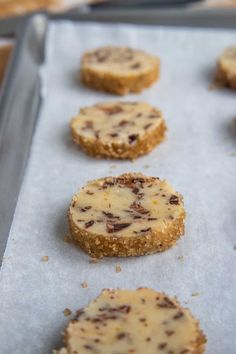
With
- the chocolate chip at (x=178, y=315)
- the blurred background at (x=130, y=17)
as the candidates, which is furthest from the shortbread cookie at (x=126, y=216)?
the blurred background at (x=130, y=17)

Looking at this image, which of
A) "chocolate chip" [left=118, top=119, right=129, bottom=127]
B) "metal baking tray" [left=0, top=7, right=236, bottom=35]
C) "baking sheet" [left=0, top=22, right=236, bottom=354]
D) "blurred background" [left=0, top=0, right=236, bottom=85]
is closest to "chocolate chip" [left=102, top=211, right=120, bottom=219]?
"baking sheet" [left=0, top=22, right=236, bottom=354]

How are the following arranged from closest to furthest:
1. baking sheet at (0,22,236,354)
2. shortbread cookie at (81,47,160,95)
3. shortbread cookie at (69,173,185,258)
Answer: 1. baking sheet at (0,22,236,354)
2. shortbread cookie at (69,173,185,258)
3. shortbread cookie at (81,47,160,95)

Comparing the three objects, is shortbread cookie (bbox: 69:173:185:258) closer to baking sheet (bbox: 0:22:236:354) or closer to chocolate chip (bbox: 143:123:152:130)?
baking sheet (bbox: 0:22:236:354)

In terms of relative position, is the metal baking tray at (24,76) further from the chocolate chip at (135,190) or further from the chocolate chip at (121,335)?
the chocolate chip at (121,335)

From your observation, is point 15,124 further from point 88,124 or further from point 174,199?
point 174,199

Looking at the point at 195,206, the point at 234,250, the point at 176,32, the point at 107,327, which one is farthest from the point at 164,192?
the point at 176,32

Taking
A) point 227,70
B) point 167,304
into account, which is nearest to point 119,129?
point 227,70

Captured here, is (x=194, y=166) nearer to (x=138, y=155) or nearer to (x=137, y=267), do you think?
(x=138, y=155)
